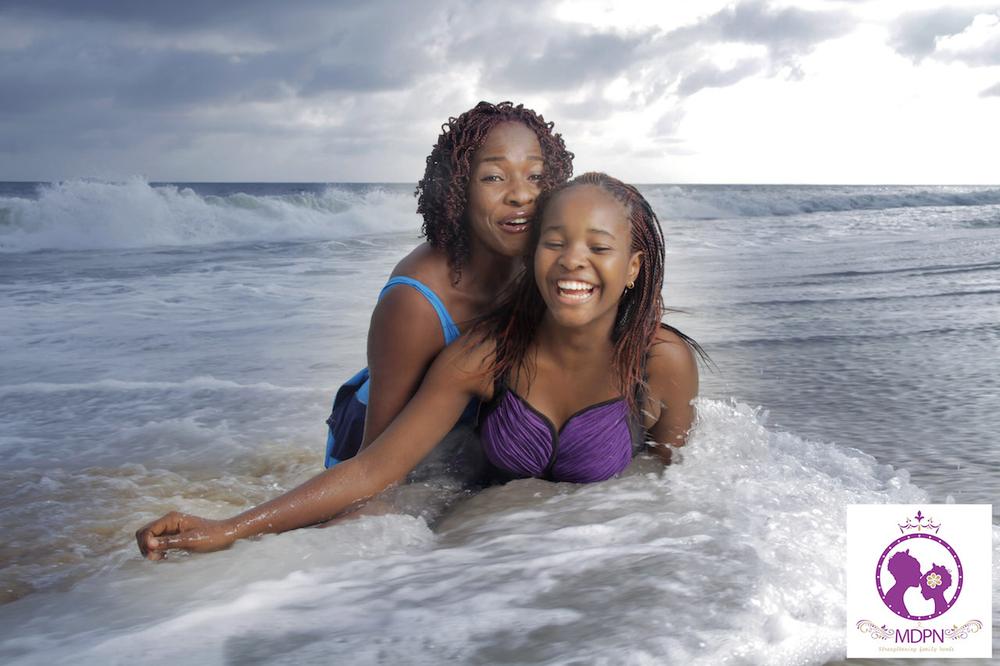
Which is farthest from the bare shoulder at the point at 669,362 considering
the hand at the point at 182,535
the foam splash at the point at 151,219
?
the foam splash at the point at 151,219

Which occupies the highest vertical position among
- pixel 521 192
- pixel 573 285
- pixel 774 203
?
pixel 774 203

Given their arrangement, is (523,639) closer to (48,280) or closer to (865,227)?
(48,280)

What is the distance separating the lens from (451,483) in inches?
143

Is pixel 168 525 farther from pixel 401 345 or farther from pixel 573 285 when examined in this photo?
pixel 573 285

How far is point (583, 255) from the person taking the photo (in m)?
2.96

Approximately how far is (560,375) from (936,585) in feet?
4.30

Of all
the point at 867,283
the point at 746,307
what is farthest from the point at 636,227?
the point at 867,283

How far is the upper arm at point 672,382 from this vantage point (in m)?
3.24

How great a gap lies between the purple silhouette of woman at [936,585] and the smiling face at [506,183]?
5.34 feet

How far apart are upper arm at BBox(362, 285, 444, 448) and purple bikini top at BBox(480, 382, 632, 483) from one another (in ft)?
0.94

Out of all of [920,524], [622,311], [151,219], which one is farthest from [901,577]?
[151,219]

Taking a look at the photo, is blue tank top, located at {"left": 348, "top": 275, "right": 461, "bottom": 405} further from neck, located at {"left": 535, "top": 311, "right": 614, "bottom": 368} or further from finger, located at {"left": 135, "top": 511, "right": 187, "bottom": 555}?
finger, located at {"left": 135, "top": 511, "right": 187, "bottom": 555}

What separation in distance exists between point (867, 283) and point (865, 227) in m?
12.2

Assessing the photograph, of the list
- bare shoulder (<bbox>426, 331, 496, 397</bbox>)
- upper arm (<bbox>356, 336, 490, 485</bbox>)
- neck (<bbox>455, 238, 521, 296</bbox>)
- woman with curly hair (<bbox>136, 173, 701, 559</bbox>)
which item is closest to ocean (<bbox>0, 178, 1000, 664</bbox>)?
woman with curly hair (<bbox>136, 173, 701, 559</bbox>)
